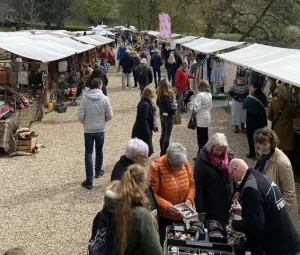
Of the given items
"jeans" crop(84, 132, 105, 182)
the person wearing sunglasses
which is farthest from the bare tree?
the person wearing sunglasses

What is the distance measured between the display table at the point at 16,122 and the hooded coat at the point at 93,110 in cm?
251

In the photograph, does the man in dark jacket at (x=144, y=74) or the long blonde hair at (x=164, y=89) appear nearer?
the long blonde hair at (x=164, y=89)

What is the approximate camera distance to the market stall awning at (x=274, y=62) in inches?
219

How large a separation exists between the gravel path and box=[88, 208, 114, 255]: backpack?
2182mm

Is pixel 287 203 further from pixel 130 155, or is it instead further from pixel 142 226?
pixel 142 226

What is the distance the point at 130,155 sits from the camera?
145 inches

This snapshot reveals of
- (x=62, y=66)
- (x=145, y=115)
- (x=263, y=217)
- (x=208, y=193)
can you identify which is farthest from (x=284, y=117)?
(x=62, y=66)

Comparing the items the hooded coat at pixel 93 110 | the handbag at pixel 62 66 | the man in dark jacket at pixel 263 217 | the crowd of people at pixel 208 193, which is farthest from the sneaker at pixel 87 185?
the handbag at pixel 62 66

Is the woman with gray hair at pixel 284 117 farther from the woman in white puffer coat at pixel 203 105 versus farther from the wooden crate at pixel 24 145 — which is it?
the wooden crate at pixel 24 145

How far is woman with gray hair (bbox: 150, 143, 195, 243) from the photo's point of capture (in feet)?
12.5

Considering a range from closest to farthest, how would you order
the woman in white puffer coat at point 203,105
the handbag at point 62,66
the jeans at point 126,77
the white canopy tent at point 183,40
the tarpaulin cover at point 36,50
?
the woman in white puffer coat at point 203,105
the tarpaulin cover at point 36,50
the handbag at point 62,66
the jeans at point 126,77
the white canopy tent at point 183,40

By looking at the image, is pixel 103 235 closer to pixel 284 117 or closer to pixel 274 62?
pixel 284 117

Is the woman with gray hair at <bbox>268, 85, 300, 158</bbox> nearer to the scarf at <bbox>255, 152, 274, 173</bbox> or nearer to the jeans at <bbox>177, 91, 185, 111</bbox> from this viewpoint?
the scarf at <bbox>255, 152, 274, 173</bbox>

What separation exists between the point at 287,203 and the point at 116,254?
1861 mm
